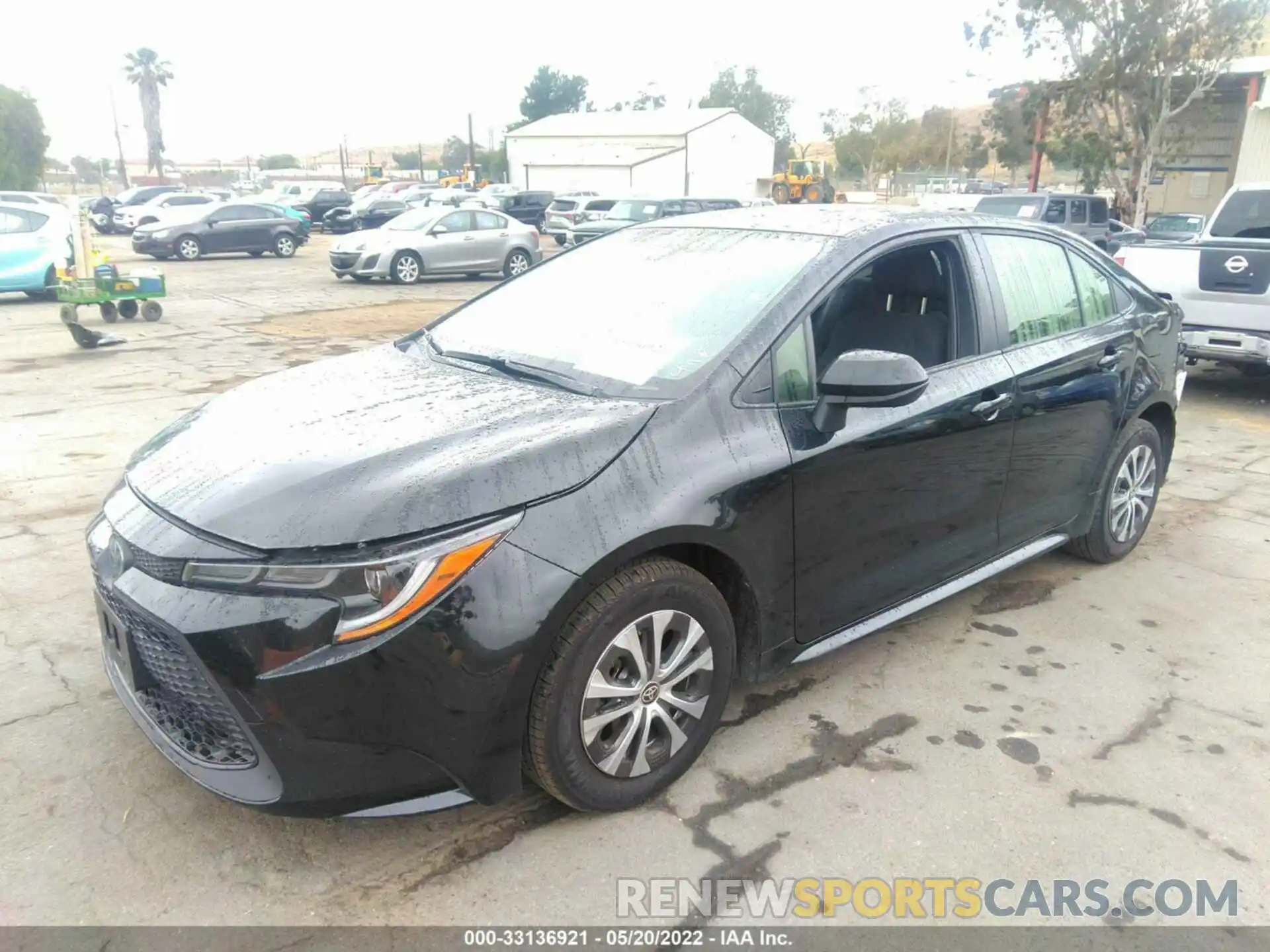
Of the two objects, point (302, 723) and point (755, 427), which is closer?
→ point (302, 723)

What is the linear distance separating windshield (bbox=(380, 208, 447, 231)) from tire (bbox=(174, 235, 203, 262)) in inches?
247

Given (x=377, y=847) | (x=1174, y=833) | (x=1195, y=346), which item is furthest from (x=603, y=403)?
(x=1195, y=346)

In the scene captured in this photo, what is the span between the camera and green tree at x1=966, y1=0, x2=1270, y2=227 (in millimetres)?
25016

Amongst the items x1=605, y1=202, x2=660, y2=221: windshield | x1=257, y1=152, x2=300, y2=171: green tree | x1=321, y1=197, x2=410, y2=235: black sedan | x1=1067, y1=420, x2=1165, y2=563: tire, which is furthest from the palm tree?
x1=1067, y1=420, x2=1165, y2=563: tire

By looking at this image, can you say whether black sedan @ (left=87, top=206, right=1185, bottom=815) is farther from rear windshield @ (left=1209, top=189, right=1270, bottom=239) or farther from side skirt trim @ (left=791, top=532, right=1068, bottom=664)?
rear windshield @ (left=1209, top=189, right=1270, bottom=239)

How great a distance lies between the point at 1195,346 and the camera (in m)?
8.12

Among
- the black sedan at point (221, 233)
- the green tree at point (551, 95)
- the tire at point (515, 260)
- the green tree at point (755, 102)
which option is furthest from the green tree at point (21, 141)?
the green tree at point (755, 102)

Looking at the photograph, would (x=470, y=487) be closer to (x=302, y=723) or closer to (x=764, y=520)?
(x=302, y=723)

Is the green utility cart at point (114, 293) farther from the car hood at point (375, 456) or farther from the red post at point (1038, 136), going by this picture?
the red post at point (1038, 136)

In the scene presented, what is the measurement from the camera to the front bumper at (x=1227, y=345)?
771cm

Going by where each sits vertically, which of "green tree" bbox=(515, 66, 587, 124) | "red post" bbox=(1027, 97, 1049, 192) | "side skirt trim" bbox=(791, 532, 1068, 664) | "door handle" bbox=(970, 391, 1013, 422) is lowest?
"side skirt trim" bbox=(791, 532, 1068, 664)

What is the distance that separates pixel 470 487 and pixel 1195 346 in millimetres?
7787

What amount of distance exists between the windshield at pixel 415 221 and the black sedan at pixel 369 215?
493 inches

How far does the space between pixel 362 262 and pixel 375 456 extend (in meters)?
16.8
